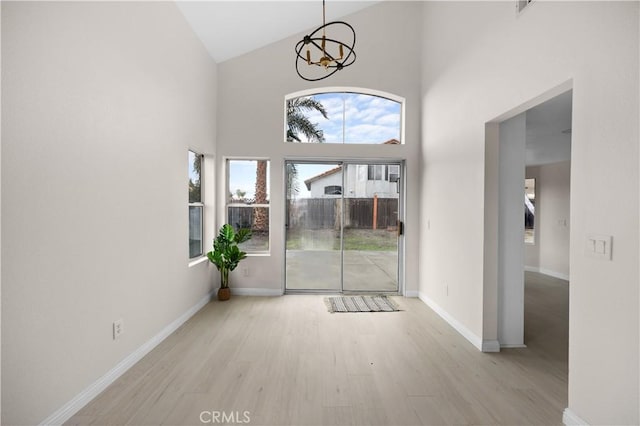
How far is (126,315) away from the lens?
2520 mm

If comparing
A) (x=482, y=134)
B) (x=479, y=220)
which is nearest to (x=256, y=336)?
(x=479, y=220)

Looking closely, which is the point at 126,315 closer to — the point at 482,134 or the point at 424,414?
the point at 424,414

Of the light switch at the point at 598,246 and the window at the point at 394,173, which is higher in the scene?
the window at the point at 394,173

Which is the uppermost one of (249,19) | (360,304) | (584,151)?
(249,19)

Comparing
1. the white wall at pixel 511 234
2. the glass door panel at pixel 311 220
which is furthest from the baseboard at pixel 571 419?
the glass door panel at pixel 311 220

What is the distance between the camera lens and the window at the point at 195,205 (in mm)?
4039

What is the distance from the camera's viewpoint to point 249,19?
388 cm

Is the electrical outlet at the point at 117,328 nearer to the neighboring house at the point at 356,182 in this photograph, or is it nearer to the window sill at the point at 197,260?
the window sill at the point at 197,260

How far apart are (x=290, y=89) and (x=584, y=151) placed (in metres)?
3.76

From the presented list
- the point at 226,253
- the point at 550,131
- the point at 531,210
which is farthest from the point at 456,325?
the point at 531,210

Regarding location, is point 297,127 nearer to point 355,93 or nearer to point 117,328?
point 355,93

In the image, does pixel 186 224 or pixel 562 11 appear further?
pixel 186 224

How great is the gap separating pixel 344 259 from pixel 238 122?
8.70 ft

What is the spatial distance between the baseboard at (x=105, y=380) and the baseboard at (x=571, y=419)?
3.11 metres
